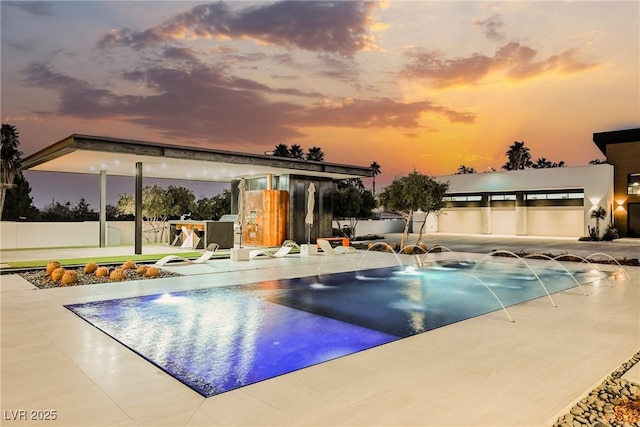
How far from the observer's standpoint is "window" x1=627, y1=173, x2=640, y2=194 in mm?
Result: 32125

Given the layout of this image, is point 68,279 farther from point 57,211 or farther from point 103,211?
point 57,211

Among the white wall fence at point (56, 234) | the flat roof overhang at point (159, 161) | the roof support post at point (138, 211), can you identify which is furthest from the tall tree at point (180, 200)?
the roof support post at point (138, 211)

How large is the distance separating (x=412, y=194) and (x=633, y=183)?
24059 mm

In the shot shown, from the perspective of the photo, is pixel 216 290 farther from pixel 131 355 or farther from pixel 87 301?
pixel 131 355

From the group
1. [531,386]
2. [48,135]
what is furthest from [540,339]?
→ [48,135]

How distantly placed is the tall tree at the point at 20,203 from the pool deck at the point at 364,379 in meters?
31.9

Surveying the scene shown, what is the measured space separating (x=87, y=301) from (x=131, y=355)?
397cm

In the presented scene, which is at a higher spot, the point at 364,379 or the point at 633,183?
the point at 633,183

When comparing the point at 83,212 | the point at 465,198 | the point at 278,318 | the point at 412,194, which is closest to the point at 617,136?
the point at 465,198

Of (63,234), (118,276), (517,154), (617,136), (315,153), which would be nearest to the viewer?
(118,276)

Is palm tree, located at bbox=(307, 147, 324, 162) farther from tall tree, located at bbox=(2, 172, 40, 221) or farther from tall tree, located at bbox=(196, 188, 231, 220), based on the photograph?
tall tree, located at bbox=(2, 172, 40, 221)

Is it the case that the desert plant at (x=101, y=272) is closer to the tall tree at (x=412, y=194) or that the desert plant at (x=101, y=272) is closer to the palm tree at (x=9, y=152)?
the tall tree at (x=412, y=194)

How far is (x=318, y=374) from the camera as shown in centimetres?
476

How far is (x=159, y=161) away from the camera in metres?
17.3
